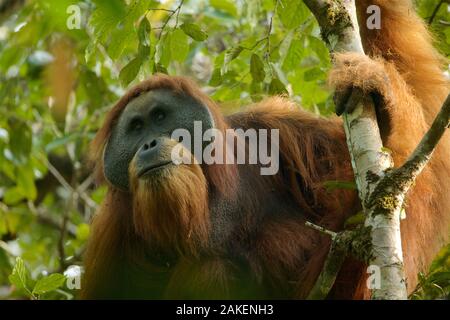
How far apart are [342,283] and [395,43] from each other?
59.9 inches

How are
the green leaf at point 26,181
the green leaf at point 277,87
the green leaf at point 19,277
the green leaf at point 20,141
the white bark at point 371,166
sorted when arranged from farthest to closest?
1. the green leaf at point 26,181
2. the green leaf at point 20,141
3. the green leaf at point 277,87
4. the green leaf at point 19,277
5. the white bark at point 371,166

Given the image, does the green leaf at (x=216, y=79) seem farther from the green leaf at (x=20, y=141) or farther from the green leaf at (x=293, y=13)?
the green leaf at (x=20, y=141)

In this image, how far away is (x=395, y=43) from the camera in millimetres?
4453

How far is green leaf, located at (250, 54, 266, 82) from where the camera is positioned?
15.7ft

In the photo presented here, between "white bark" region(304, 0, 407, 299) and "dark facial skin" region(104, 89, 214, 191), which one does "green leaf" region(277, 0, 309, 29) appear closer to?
"dark facial skin" region(104, 89, 214, 191)

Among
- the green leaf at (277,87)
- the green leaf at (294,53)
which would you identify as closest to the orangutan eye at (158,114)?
the green leaf at (277,87)

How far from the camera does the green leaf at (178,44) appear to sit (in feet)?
15.3

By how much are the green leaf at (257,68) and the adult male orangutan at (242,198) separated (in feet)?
0.92

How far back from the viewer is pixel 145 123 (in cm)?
432

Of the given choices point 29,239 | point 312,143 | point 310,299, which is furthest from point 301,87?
point 29,239

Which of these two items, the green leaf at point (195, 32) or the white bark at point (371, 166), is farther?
the green leaf at point (195, 32)

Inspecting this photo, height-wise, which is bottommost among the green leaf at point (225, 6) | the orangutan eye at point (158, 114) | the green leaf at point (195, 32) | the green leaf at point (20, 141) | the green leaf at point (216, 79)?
the orangutan eye at point (158, 114)

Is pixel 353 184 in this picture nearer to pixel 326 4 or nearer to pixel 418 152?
pixel 418 152

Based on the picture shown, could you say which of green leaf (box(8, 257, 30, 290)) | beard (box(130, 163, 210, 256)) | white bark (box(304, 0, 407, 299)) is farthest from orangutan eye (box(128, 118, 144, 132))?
white bark (box(304, 0, 407, 299))
